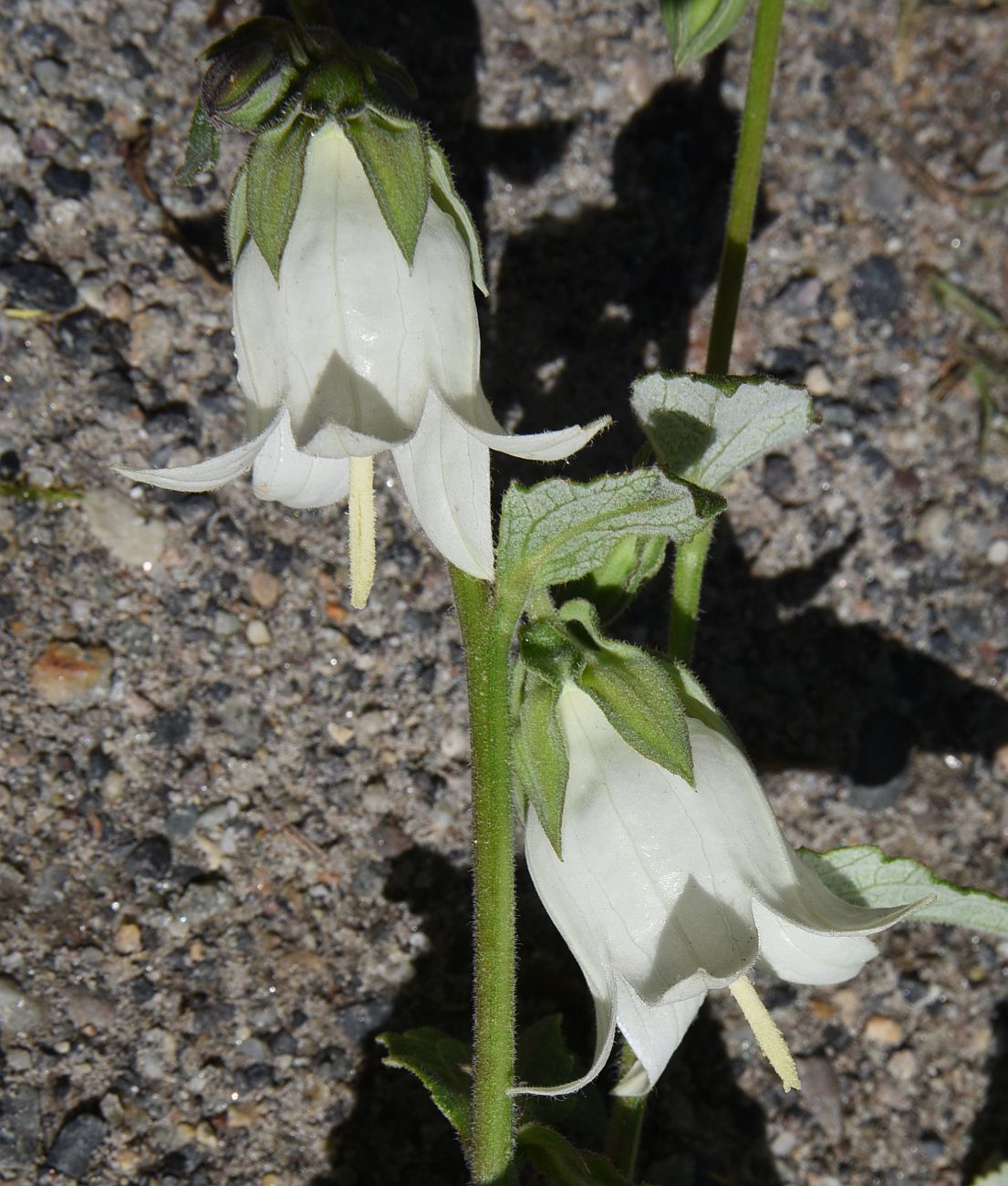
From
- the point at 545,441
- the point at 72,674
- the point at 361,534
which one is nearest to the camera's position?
the point at 545,441

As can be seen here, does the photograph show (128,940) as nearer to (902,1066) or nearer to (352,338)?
(352,338)

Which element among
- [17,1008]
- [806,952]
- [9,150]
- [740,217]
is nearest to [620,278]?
[740,217]

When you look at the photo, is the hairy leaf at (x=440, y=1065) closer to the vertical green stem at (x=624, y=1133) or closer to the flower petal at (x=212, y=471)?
the vertical green stem at (x=624, y=1133)

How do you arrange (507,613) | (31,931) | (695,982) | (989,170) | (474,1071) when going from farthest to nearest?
(989,170), (31,931), (474,1071), (507,613), (695,982)

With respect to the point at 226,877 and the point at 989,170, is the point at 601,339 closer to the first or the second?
the point at 989,170

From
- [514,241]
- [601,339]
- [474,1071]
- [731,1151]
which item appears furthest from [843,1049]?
[514,241]

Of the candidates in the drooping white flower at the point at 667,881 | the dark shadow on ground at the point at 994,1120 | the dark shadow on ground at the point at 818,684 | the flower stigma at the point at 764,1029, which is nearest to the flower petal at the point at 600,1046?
the drooping white flower at the point at 667,881
